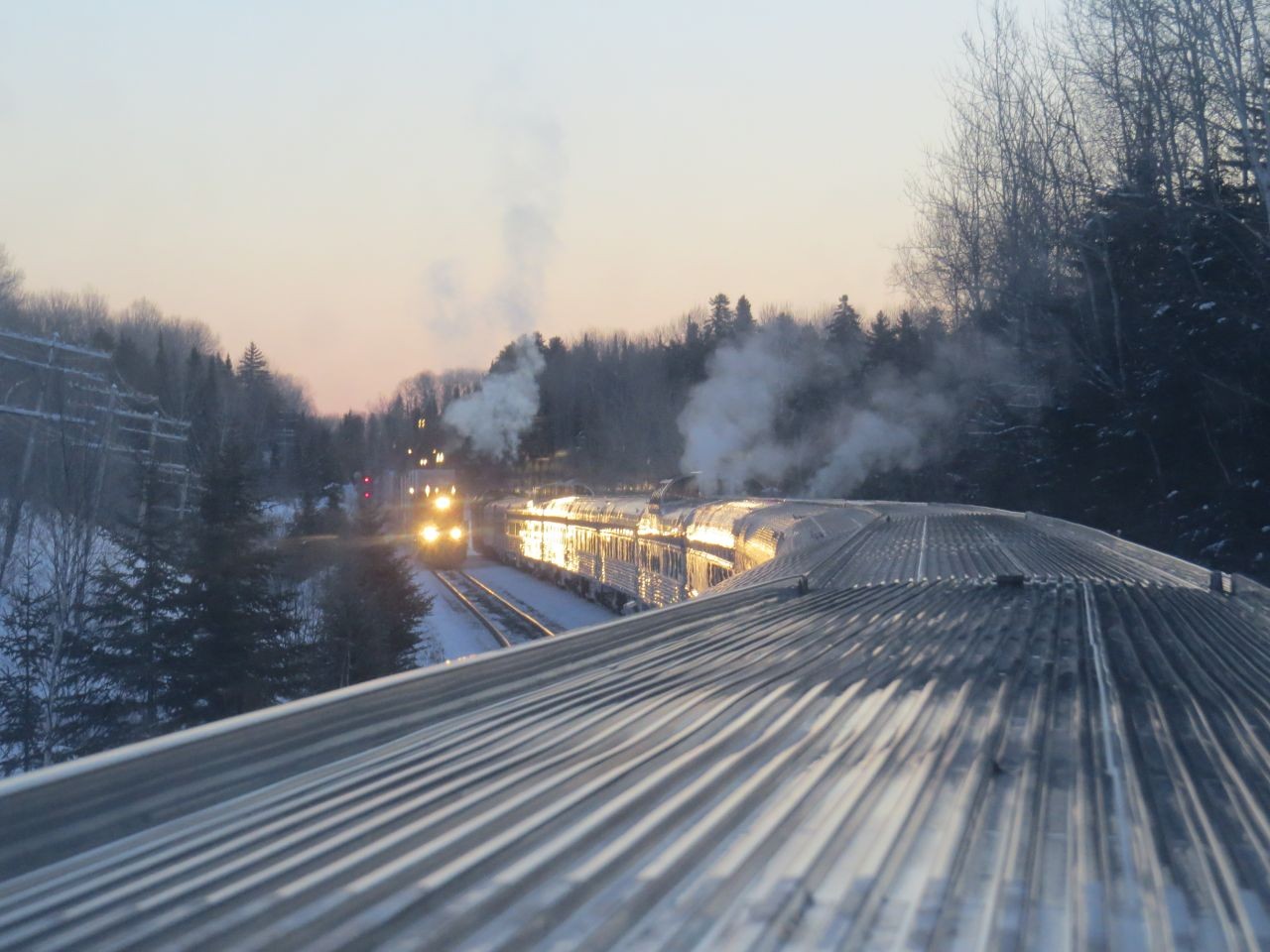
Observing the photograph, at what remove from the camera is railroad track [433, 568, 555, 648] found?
63.8ft

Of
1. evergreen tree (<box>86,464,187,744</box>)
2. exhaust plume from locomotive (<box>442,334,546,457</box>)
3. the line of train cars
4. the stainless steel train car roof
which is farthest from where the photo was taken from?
exhaust plume from locomotive (<box>442,334,546,457</box>)

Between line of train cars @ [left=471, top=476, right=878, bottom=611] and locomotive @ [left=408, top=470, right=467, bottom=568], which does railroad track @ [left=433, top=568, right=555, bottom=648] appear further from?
locomotive @ [left=408, top=470, right=467, bottom=568]

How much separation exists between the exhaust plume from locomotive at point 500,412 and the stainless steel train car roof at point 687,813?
44.5 metres

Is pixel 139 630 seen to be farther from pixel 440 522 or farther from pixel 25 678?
pixel 440 522

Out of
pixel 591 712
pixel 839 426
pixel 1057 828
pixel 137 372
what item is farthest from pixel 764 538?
A: pixel 839 426

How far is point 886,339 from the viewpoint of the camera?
36.8 m

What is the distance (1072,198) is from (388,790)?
26597mm

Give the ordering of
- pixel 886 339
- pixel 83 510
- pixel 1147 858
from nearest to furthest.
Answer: pixel 1147 858 < pixel 83 510 < pixel 886 339

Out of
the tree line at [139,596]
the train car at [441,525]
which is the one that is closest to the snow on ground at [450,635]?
the tree line at [139,596]

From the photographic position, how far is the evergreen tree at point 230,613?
12.1 m

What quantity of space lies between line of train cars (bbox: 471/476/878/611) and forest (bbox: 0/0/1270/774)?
3.99 m

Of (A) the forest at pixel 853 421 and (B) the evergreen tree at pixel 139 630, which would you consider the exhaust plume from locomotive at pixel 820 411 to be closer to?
(A) the forest at pixel 853 421

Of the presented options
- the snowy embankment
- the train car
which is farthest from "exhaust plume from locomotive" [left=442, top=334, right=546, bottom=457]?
the snowy embankment

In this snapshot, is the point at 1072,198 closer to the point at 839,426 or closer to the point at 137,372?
the point at 839,426
